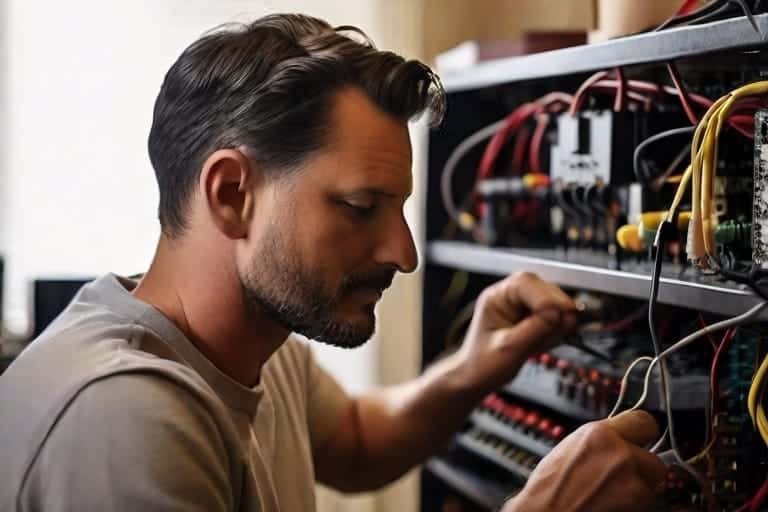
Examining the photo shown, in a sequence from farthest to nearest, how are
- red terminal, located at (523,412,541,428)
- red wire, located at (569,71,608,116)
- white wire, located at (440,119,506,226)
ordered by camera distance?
white wire, located at (440,119,506,226), red terminal, located at (523,412,541,428), red wire, located at (569,71,608,116)

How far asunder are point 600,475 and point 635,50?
1.40 ft

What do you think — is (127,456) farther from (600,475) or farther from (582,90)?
→ (582,90)

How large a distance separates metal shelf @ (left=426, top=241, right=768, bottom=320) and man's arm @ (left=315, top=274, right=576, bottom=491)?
0.06 meters

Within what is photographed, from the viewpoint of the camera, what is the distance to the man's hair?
1.15 meters

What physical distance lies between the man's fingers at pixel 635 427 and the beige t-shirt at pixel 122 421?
1.21ft

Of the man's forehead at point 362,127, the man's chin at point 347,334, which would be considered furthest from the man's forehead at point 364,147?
the man's chin at point 347,334

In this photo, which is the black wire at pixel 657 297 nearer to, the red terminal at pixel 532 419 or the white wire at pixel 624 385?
the white wire at pixel 624 385

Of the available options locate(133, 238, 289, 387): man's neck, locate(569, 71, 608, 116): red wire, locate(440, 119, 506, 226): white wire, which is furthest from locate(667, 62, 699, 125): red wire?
locate(440, 119, 506, 226): white wire

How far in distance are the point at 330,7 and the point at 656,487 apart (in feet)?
3.96

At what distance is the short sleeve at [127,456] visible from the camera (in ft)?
3.11

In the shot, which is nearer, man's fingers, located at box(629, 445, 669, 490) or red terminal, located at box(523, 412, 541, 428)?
man's fingers, located at box(629, 445, 669, 490)

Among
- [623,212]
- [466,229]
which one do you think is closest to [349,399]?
[466,229]

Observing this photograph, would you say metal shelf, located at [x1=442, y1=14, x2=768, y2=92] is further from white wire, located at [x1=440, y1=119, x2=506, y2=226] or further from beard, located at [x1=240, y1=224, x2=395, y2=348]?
beard, located at [x1=240, y1=224, x2=395, y2=348]

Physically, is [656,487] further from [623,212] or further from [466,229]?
[466,229]
